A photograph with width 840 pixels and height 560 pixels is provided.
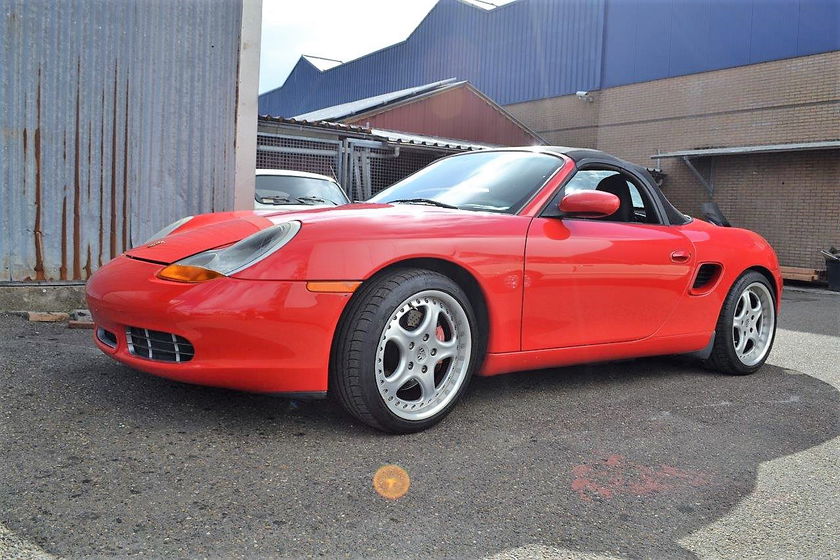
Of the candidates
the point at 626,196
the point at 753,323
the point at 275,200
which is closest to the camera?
the point at 626,196

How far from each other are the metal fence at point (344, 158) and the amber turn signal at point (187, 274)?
7061 millimetres

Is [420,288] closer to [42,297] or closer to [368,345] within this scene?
[368,345]

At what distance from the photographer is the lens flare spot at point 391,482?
2.21m

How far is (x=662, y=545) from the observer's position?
6.54ft

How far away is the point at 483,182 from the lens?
350 centimetres

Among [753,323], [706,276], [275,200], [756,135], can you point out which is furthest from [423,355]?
[756,135]

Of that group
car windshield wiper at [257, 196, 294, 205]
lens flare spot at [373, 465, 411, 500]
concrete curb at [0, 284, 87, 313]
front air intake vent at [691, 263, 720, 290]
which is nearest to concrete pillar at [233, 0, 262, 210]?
car windshield wiper at [257, 196, 294, 205]

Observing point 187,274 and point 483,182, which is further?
point 483,182

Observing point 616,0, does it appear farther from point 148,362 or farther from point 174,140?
point 148,362

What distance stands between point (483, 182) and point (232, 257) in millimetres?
1402

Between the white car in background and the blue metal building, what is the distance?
10.9 m

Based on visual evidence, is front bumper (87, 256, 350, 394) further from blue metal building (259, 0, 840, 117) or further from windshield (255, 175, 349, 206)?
blue metal building (259, 0, 840, 117)

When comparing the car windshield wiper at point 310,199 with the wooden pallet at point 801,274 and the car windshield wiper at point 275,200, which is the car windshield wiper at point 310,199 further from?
the wooden pallet at point 801,274

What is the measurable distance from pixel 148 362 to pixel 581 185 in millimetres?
2272
